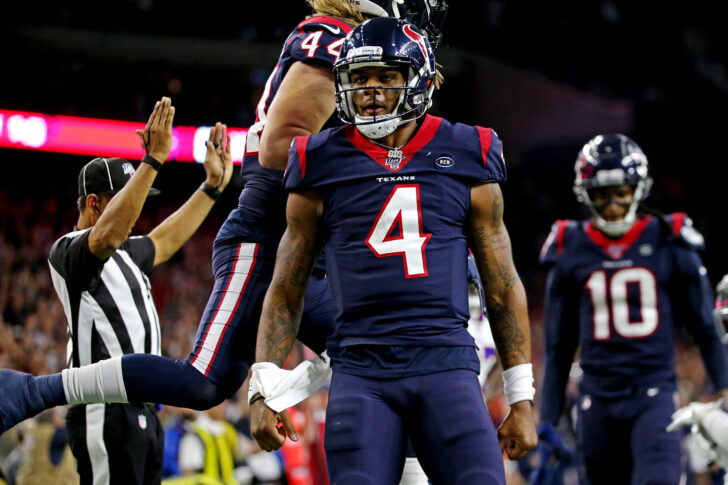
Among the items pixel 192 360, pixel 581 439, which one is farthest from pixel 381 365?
pixel 581 439

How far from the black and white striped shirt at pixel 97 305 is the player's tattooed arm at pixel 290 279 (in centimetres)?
122

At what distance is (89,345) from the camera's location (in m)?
4.02

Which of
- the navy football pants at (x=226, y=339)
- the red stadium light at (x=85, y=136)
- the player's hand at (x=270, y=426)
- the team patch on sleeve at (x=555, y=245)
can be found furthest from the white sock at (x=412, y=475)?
the red stadium light at (x=85, y=136)

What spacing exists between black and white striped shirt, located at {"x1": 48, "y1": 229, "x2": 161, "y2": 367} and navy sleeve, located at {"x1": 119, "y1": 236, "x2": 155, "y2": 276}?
0.55 feet

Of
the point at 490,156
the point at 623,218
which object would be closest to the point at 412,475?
the point at 490,156

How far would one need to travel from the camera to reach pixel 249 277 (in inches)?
134

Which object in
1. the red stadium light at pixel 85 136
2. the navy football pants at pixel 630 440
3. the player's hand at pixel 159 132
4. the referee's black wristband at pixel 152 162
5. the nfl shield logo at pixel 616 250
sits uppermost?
the red stadium light at pixel 85 136

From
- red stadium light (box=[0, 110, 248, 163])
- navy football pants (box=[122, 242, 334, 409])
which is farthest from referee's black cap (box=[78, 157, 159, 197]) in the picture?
red stadium light (box=[0, 110, 248, 163])

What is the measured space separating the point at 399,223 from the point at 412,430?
0.59 m

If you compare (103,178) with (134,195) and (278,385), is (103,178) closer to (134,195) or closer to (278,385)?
(134,195)

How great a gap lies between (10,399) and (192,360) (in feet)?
1.99

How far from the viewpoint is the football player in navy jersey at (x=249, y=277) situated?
10.6ft

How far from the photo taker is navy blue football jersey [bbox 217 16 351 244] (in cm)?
333

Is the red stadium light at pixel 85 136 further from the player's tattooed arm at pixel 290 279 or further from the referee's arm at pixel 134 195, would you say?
the player's tattooed arm at pixel 290 279
